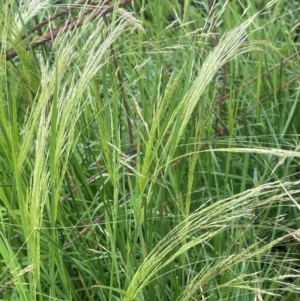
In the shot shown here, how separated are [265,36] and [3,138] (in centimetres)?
121

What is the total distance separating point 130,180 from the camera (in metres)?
1.24

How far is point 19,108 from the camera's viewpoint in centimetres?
176

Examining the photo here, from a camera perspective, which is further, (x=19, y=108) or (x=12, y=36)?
(x=19, y=108)

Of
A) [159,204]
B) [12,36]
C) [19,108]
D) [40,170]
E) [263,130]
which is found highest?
[12,36]

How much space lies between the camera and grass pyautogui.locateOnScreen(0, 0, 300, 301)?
951 mm

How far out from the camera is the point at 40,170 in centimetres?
90

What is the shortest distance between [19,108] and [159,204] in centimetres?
63

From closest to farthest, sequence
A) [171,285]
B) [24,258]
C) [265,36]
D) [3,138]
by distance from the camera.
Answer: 1. [3,138]
2. [171,285]
3. [24,258]
4. [265,36]

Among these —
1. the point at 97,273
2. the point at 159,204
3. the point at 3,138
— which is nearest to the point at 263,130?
the point at 159,204

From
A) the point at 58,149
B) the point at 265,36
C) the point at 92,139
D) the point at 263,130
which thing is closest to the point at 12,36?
the point at 58,149

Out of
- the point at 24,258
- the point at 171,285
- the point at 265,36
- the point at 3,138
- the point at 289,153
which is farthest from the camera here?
the point at 265,36

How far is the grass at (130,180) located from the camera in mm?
951

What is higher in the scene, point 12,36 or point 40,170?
point 12,36

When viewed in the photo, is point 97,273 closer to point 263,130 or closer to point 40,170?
point 40,170
